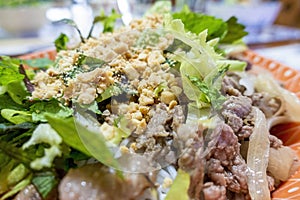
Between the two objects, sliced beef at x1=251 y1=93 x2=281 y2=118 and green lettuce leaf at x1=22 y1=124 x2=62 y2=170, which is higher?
green lettuce leaf at x1=22 y1=124 x2=62 y2=170

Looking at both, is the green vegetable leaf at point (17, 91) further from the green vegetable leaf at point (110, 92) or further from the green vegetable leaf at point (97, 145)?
the green vegetable leaf at point (97, 145)

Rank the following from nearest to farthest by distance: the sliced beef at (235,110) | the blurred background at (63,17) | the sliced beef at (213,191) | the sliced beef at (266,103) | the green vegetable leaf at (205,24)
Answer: the sliced beef at (213,191), the sliced beef at (235,110), the sliced beef at (266,103), the green vegetable leaf at (205,24), the blurred background at (63,17)

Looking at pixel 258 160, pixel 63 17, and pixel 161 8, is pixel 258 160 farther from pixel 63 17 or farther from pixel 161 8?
pixel 63 17

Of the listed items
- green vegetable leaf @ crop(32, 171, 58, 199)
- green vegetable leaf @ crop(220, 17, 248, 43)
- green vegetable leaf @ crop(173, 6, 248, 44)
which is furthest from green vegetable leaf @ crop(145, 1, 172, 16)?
green vegetable leaf @ crop(32, 171, 58, 199)

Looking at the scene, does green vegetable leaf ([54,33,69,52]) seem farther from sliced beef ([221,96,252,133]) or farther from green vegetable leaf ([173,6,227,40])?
sliced beef ([221,96,252,133])

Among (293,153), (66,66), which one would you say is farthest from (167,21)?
(293,153)

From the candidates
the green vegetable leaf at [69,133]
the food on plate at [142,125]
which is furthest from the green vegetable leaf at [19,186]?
the green vegetable leaf at [69,133]

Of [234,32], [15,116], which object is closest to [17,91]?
[15,116]
